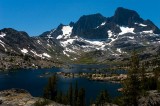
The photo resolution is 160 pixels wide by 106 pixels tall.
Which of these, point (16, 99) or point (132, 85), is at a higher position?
point (132, 85)

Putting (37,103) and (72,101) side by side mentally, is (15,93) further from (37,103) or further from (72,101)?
(72,101)

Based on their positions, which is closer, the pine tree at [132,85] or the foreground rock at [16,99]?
the pine tree at [132,85]

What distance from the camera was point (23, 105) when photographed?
48219mm

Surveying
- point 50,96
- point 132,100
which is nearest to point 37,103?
point 132,100

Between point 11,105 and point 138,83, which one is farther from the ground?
point 138,83

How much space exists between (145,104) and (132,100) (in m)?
35.3

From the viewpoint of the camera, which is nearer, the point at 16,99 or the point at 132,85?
the point at 132,85

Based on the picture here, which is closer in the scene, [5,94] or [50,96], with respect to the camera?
[5,94]

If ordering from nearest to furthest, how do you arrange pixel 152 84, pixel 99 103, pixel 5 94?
pixel 5 94, pixel 99 103, pixel 152 84

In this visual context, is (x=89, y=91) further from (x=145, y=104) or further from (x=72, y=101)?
(x=145, y=104)

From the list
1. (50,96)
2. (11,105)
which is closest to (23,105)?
(11,105)

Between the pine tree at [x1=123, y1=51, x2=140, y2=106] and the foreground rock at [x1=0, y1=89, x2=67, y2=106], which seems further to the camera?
the foreground rock at [x1=0, y1=89, x2=67, y2=106]

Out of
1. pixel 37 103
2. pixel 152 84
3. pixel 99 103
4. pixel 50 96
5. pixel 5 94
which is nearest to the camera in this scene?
pixel 37 103

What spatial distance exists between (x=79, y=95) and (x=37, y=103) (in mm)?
83518
